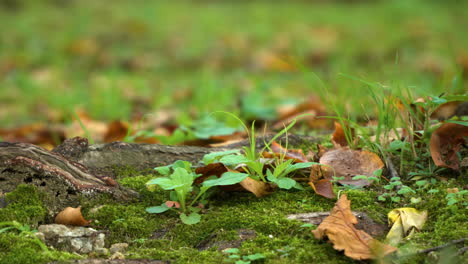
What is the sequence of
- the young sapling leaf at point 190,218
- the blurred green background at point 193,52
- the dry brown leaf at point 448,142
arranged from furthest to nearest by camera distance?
the blurred green background at point 193,52 < the dry brown leaf at point 448,142 < the young sapling leaf at point 190,218

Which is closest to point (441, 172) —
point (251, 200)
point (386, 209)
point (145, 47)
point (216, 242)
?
point (386, 209)

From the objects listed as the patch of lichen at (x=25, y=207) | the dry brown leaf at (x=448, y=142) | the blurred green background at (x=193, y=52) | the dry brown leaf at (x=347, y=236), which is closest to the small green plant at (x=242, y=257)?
the dry brown leaf at (x=347, y=236)

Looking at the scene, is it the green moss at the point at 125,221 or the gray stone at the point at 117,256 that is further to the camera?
the green moss at the point at 125,221

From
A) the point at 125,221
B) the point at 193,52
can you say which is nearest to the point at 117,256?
the point at 125,221

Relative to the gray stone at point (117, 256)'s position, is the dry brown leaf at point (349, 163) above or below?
above

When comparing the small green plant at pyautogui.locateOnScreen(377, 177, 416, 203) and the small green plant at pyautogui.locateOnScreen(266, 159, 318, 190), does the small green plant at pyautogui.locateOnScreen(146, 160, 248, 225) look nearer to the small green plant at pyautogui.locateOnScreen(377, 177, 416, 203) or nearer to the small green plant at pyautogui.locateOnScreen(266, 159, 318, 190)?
the small green plant at pyautogui.locateOnScreen(266, 159, 318, 190)

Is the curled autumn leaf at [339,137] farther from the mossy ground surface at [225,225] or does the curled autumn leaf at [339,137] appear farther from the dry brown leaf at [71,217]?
the dry brown leaf at [71,217]

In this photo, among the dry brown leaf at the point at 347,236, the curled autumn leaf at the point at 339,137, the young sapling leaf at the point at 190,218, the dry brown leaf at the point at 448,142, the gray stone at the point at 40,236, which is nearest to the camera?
the dry brown leaf at the point at 347,236
